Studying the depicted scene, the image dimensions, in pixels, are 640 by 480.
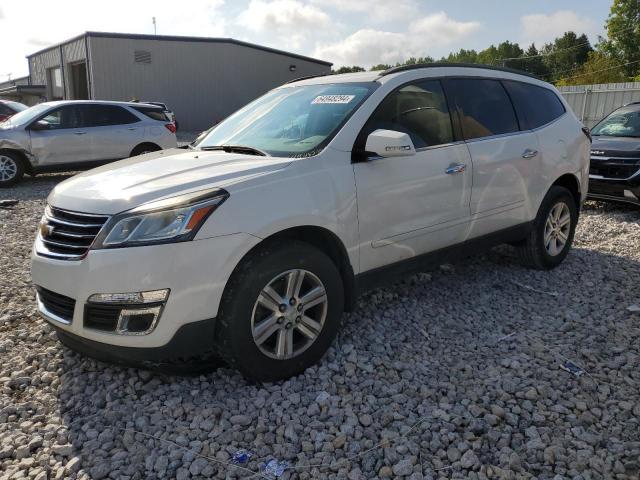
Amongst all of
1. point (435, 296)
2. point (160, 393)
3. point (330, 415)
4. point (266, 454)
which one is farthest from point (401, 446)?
point (435, 296)

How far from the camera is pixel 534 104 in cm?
504

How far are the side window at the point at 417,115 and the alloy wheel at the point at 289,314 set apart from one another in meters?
0.97

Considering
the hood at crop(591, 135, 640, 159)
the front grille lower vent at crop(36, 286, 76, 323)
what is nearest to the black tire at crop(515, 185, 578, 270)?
the hood at crop(591, 135, 640, 159)

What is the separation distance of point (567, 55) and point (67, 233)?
106 metres

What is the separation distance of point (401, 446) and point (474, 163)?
2342mm

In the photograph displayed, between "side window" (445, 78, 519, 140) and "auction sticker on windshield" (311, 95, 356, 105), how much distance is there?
94 centimetres

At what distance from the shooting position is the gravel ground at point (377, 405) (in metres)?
2.54

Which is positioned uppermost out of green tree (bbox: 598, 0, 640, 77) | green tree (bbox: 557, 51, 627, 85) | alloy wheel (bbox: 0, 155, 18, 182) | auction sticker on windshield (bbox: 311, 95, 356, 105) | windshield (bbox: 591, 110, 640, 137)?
green tree (bbox: 598, 0, 640, 77)

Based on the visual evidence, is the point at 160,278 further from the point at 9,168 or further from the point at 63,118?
the point at 63,118

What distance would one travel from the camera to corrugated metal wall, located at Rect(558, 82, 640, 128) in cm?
1765

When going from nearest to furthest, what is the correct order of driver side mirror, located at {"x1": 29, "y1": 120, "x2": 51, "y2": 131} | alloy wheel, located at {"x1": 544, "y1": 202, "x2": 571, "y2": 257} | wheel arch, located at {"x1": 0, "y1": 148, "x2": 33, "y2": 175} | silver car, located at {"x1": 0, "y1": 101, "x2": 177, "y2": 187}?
alloy wheel, located at {"x1": 544, "y1": 202, "x2": 571, "y2": 257}, wheel arch, located at {"x1": 0, "y1": 148, "x2": 33, "y2": 175}, silver car, located at {"x1": 0, "y1": 101, "x2": 177, "y2": 187}, driver side mirror, located at {"x1": 29, "y1": 120, "x2": 51, "y2": 131}

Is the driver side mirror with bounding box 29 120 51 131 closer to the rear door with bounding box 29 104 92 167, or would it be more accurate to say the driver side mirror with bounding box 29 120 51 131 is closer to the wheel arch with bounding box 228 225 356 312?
the rear door with bounding box 29 104 92 167

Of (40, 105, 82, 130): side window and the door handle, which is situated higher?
(40, 105, 82, 130): side window

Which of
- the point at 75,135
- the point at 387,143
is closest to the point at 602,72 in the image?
the point at 75,135
